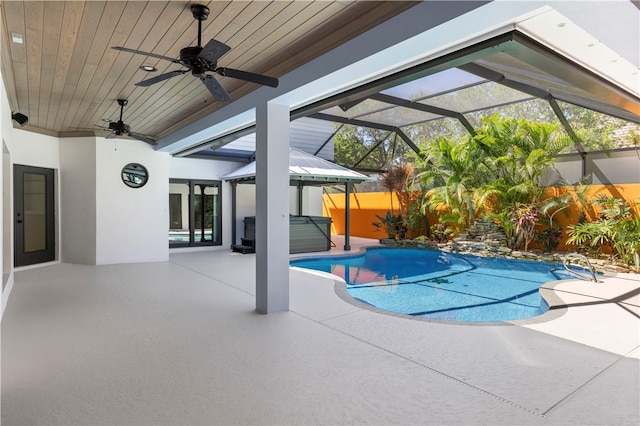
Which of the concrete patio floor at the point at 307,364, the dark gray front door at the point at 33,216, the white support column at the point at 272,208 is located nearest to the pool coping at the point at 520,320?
the concrete patio floor at the point at 307,364

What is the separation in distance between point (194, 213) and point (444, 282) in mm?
7759

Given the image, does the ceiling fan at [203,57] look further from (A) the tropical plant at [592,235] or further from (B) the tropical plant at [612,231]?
(A) the tropical plant at [592,235]

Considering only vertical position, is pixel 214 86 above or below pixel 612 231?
above

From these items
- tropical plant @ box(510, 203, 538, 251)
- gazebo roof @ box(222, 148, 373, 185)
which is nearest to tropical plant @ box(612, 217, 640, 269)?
tropical plant @ box(510, 203, 538, 251)

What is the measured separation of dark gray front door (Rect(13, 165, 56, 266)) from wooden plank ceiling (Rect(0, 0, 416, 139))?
297 centimetres

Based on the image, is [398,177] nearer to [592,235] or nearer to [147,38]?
[592,235]

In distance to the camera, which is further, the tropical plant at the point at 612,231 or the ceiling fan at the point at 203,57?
the tropical plant at the point at 612,231

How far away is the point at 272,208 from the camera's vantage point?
4949 millimetres

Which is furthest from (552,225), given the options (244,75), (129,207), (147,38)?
(129,207)

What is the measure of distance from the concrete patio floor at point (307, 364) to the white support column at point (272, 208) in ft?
1.03

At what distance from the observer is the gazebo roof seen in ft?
34.6

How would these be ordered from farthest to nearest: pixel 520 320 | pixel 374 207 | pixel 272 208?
pixel 374 207, pixel 272 208, pixel 520 320

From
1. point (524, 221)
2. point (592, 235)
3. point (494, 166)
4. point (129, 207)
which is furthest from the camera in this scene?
point (494, 166)

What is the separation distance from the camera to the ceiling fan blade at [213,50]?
314cm
